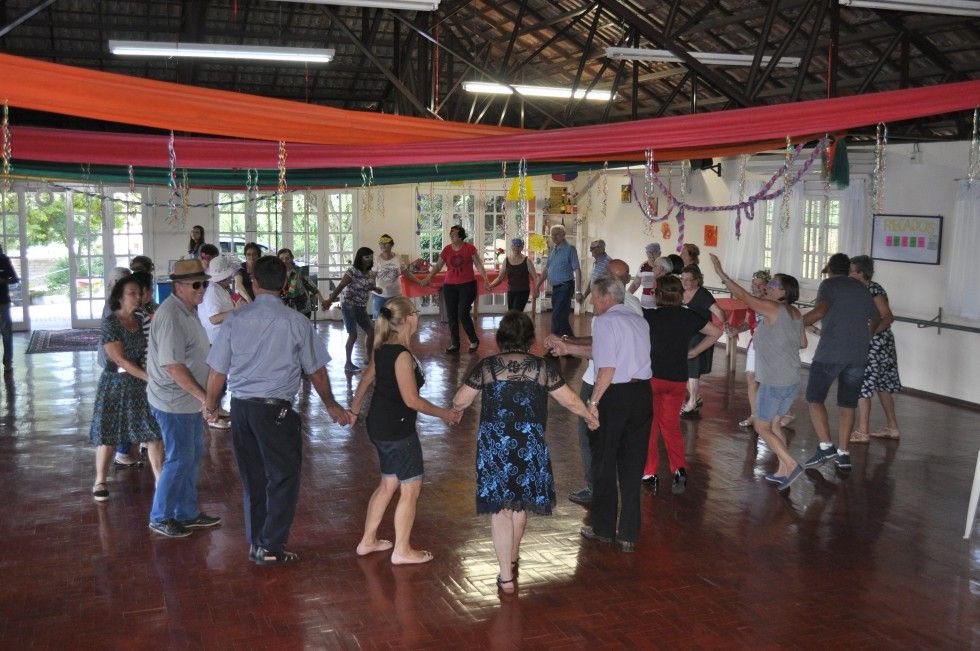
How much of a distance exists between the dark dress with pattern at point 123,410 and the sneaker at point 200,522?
60 centimetres

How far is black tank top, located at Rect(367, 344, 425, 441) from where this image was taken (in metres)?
4.68

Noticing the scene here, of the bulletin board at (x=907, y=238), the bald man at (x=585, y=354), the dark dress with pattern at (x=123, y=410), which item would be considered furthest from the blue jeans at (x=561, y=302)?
the dark dress with pattern at (x=123, y=410)

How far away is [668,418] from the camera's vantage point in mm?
6133

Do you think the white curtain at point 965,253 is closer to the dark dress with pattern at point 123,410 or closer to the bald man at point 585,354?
the bald man at point 585,354

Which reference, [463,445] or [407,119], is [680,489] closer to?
[463,445]

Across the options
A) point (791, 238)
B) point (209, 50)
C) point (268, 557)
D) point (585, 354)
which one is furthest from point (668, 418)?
point (791, 238)

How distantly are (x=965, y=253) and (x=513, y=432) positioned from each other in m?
7.34

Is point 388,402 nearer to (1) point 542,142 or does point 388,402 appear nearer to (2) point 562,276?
(1) point 542,142

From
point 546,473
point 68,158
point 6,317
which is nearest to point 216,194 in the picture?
point 6,317

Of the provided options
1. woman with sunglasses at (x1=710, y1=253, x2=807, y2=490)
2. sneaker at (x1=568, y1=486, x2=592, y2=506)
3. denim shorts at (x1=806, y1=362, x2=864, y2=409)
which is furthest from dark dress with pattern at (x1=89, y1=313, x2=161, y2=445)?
denim shorts at (x1=806, y1=362, x2=864, y2=409)

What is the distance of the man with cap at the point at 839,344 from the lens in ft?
22.7

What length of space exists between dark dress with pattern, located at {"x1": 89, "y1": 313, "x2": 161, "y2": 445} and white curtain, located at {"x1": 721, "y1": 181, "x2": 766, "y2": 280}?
946 cm

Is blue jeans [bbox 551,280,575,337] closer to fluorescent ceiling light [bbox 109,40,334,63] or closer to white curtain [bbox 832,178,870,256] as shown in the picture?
white curtain [bbox 832,178,870,256]

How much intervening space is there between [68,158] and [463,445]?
3.63m
